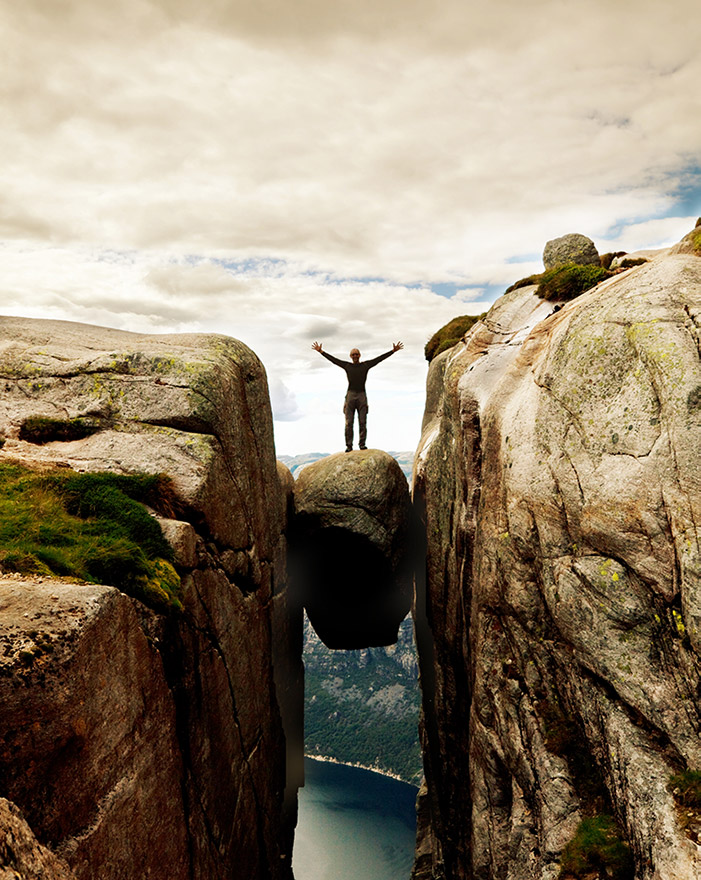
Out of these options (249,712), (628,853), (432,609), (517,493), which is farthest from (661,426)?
(432,609)

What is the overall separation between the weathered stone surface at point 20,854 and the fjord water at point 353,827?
85771 millimetres

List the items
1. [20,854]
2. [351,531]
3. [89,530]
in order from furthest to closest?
[351,531] → [89,530] → [20,854]

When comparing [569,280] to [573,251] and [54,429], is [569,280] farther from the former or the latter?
[54,429]

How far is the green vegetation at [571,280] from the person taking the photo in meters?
17.0

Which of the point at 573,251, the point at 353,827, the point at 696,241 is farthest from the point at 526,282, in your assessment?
the point at 353,827

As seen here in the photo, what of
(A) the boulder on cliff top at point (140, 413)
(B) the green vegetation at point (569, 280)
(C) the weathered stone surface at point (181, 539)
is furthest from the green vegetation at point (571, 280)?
(C) the weathered stone surface at point (181, 539)

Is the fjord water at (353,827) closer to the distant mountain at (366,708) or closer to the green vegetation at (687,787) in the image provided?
the distant mountain at (366,708)

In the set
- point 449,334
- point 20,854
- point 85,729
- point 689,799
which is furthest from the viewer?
point 449,334

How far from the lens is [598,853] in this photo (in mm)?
9836

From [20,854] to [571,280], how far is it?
18180 mm

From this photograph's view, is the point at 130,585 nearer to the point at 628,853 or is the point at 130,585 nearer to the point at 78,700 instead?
the point at 78,700

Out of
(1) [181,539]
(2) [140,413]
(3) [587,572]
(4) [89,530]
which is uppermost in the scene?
(2) [140,413]

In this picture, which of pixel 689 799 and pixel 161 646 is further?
pixel 161 646

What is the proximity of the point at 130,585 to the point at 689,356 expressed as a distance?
11.3 meters
